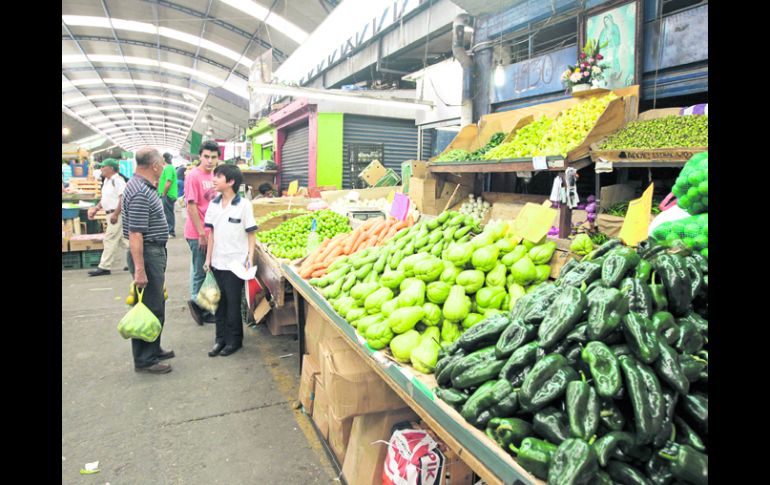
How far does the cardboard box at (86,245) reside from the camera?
9.41 metres

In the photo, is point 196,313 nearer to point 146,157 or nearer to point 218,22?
point 146,157

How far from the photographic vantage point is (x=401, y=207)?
466 cm

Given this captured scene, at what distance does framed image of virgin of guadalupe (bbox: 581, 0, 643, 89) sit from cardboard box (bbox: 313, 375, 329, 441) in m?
5.79

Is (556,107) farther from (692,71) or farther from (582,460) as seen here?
(582,460)

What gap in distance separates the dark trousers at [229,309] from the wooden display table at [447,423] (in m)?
2.34

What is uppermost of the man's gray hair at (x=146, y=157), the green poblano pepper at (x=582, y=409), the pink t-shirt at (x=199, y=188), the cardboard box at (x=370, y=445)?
the man's gray hair at (x=146, y=157)

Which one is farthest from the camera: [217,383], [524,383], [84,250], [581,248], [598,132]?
[84,250]

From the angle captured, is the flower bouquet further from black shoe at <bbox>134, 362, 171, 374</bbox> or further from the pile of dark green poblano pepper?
black shoe at <bbox>134, 362, 171, 374</bbox>

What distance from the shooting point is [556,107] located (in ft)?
20.8

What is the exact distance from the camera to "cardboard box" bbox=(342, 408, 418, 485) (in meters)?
2.65

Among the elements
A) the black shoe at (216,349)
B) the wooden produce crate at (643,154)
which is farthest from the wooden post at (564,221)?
the black shoe at (216,349)

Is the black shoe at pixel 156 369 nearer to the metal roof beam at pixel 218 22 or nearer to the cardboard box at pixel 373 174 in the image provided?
the cardboard box at pixel 373 174

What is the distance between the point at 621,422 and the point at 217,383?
3760 mm
